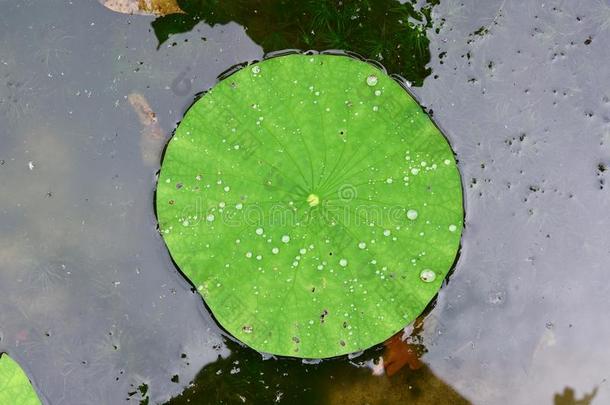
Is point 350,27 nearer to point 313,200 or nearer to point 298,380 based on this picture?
point 313,200

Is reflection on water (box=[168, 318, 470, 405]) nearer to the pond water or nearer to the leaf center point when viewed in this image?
the pond water

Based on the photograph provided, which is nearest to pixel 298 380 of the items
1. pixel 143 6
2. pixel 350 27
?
pixel 350 27

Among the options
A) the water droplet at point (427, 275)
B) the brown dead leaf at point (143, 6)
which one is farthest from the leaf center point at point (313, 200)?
the brown dead leaf at point (143, 6)

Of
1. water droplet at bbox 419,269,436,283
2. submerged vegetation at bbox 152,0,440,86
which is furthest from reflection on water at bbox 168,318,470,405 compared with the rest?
submerged vegetation at bbox 152,0,440,86

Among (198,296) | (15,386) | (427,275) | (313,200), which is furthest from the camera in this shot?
(198,296)

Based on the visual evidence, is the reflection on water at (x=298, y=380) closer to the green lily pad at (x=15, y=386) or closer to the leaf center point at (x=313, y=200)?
the green lily pad at (x=15, y=386)

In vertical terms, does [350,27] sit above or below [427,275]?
above
